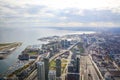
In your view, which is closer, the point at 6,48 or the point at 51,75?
the point at 51,75

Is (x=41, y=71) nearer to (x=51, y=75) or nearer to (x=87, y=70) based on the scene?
(x=51, y=75)

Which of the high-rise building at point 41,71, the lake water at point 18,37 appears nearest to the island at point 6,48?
the lake water at point 18,37

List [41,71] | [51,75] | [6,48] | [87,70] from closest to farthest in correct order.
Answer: [51,75] → [41,71] → [87,70] → [6,48]

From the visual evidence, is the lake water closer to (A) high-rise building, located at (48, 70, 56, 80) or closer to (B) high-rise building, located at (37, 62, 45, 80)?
(B) high-rise building, located at (37, 62, 45, 80)

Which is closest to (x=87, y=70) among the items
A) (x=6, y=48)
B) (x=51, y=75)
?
(x=51, y=75)

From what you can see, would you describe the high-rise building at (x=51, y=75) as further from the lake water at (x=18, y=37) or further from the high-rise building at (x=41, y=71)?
the lake water at (x=18, y=37)

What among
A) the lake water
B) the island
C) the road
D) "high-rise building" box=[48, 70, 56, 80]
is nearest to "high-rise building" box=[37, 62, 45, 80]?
"high-rise building" box=[48, 70, 56, 80]

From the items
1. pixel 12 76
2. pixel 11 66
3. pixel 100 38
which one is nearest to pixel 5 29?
pixel 11 66

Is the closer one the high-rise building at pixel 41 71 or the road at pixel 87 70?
the high-rise building at pixel 41 71
